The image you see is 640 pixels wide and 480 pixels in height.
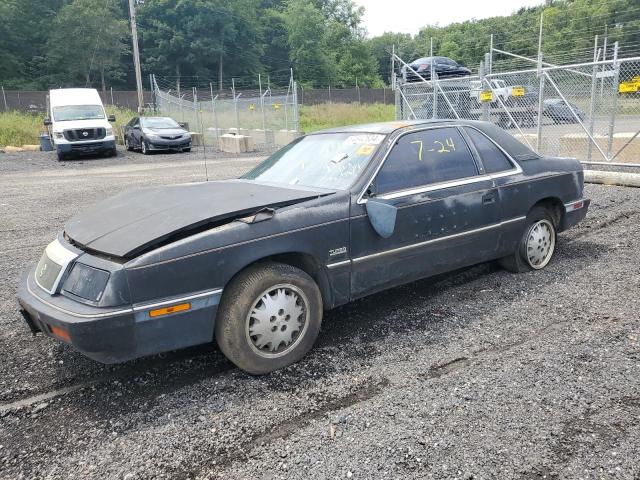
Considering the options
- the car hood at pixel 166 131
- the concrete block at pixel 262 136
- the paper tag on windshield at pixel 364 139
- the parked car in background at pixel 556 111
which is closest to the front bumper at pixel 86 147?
the car hood at pixel 166 131

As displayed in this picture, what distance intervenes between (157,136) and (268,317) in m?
18.0

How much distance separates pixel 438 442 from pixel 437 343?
1.12 metres

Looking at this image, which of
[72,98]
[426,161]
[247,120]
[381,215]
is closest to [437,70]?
[247,120]

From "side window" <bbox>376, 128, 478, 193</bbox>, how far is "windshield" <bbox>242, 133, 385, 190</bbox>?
181 mm

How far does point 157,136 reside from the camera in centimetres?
1964

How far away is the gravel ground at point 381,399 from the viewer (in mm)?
2416

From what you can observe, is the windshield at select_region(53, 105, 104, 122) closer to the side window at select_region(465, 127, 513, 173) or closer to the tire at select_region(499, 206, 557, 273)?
the side window at select_region(465, 127, 513, 173)

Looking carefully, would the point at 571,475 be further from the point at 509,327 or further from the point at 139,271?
the point at 139,271

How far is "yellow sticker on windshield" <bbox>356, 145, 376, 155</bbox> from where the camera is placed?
390cm

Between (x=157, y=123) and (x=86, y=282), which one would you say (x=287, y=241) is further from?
(x=157, y=123)

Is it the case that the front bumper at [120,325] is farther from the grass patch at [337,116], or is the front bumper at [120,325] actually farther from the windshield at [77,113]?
the grass patch at [337,116]

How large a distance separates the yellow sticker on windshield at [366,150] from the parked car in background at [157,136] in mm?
17059

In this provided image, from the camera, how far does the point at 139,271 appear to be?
2.75m

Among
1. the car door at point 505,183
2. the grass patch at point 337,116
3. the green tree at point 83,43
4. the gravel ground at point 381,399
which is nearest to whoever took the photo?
the gravel ground at point 381,399
